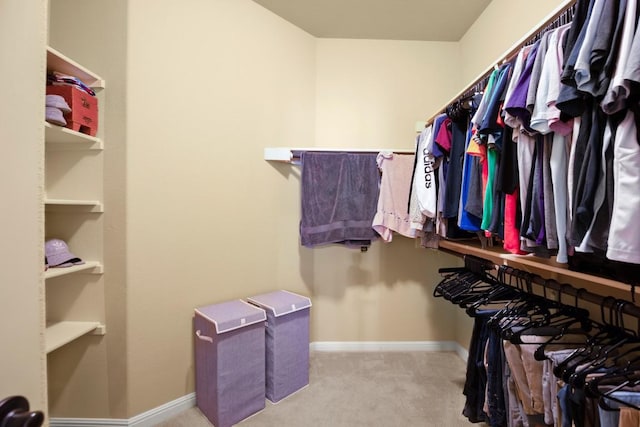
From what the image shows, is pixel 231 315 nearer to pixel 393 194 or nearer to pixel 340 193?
pixel 340 193

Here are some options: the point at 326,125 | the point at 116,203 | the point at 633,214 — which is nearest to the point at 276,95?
the point at 326,125

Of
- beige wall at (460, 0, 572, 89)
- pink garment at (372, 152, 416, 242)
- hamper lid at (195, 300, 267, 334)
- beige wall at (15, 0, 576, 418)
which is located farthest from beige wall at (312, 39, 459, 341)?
hamper lid at (195, 300, 267, 334)

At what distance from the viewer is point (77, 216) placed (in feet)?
5.48

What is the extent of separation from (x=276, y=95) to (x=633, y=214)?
7.36ft

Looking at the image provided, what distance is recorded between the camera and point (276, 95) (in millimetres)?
2381

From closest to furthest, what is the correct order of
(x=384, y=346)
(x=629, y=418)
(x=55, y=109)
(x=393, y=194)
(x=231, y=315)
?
1. (x=629, y=418)
2. (x=55, y=109)
3. (x=231, y=315)
4. (x=393, y=194)
5. (x=384, y=346)

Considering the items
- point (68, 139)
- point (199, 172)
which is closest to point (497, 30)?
point (199, 172)

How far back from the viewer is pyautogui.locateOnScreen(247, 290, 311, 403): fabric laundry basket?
6.31 ft

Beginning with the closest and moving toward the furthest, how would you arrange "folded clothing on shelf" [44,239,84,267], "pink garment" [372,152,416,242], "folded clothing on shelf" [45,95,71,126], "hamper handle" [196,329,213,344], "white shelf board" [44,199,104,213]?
"folded clothing on shelf" [45,95,71,126]
"folded clothing on shelf" [44,239,84,267]
"white shelf board" [44,199,104,213]
"hamper handle" [196,329,213,344]
"pink garment" [372,152,416,242]

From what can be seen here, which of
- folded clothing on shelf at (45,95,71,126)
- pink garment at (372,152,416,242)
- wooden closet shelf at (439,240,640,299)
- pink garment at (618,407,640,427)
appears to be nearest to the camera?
pink garment at (618,407,640,427)

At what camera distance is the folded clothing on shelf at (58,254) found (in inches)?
58.4

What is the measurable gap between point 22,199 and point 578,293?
1.79m

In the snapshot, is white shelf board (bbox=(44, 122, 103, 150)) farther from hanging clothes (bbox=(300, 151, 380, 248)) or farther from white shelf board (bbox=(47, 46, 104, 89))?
hanging clothes (bbox=(300, 151, 380, 248))

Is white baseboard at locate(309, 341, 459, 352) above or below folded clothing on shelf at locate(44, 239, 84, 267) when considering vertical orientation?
below
